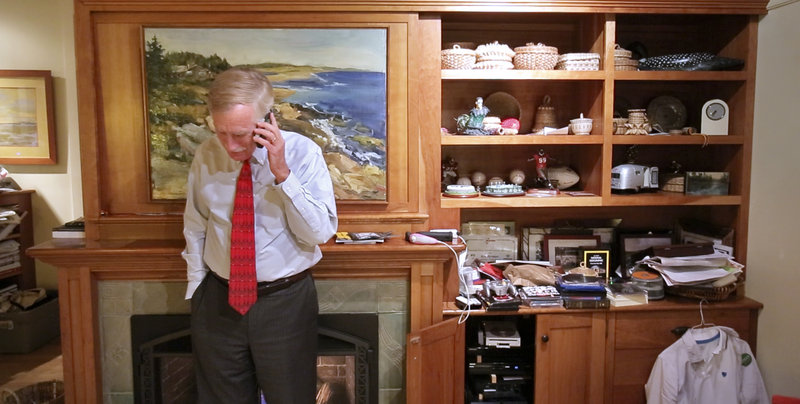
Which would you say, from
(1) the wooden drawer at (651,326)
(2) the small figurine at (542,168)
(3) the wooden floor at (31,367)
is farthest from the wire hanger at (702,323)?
(3) the wooden floor at (31,367)

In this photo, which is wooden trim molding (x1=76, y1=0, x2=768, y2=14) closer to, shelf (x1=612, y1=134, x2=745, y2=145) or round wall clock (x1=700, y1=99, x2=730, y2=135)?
round wall clock (x1=700, y1=99, x2=730, y2=135)

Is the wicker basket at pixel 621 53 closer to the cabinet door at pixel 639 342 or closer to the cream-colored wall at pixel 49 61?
the cabinet door at pixel 639 342

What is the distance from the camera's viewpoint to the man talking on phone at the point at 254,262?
1.67m

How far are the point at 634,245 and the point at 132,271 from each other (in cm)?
247

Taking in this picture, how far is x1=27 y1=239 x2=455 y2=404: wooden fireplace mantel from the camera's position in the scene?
6.95ft

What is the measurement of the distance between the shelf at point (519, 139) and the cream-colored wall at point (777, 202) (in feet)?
2.57

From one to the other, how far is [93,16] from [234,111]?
1.20m

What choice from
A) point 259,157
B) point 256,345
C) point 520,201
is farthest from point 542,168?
point 256,345

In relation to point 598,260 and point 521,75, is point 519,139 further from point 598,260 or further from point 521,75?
point 598,260

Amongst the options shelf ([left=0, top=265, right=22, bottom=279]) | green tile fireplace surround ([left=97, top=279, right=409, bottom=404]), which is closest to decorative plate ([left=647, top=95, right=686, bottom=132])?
green tile fireplace surround ([left=97, top=279, right=409, bottom=404])

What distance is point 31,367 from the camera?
3125mm

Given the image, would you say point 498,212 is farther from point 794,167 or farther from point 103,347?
point 103,347

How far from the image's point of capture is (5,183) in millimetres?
3518

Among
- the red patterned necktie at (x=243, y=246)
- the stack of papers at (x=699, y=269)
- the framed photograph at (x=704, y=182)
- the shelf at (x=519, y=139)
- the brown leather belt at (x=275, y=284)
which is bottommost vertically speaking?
the stack of papers at (x=699, y=269)
